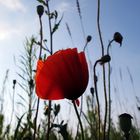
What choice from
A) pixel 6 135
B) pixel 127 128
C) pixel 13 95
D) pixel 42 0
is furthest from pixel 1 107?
pixel 127 128

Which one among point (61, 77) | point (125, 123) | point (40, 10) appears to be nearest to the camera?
point (61, 77)

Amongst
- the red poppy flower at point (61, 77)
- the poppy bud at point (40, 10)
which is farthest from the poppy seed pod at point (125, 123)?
the poppy bud at point (40, 10)

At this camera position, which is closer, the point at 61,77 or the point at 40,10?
the point at 61,77

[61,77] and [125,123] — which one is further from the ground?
[61,77]

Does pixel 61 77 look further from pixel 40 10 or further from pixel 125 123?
pixel 40 10

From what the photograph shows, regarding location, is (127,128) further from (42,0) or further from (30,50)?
(30,50)

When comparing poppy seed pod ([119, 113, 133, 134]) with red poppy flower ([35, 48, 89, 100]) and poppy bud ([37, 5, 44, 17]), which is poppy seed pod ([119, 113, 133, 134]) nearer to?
red poppy flower ([35, 48, 89, 100])

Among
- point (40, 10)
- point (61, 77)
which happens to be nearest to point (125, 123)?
point (61, 77)

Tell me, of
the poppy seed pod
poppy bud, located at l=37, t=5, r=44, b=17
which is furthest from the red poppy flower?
poppy bud, located at l=37, t=5, r=44, b=17

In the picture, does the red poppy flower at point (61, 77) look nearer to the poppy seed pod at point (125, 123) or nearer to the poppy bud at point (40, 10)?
the poppy seed pod at point (125, 123)
